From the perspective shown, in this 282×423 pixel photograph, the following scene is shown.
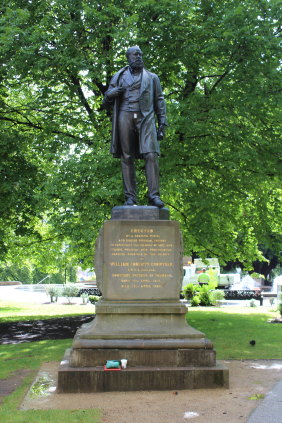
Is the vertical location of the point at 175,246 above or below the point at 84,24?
below

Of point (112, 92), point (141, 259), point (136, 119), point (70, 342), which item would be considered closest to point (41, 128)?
point (70, 342)

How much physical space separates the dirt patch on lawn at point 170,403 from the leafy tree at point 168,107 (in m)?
6.50

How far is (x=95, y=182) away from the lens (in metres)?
13.3

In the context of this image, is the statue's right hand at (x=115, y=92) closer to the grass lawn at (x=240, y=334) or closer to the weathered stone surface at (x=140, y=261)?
the weathered stone surface at (x=140, y=261)

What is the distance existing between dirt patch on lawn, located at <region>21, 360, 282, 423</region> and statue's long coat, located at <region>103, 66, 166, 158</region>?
4.09 metres

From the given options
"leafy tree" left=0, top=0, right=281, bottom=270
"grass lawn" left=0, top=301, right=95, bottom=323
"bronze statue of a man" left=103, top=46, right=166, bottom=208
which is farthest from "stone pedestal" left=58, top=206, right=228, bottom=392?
"grass lawn" left=0, top=301, right=95, bottom=323

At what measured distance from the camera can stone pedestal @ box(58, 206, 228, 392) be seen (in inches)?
266

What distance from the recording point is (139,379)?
675 cm

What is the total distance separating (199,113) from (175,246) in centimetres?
695

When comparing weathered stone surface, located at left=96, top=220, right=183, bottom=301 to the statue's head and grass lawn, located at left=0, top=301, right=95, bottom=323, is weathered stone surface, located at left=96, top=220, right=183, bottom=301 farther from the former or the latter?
grass lawn, located at left=0, top=301, right=95, bottom=323

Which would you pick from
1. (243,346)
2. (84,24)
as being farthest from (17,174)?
(243,346)

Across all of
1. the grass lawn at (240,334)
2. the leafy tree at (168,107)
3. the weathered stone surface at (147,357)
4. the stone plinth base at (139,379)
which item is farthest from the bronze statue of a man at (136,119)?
the grass lawn at (240,334)

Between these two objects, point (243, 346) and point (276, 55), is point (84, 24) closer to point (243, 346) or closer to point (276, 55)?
point (276, 55)

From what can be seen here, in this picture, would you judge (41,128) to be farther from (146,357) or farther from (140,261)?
(146,357)
